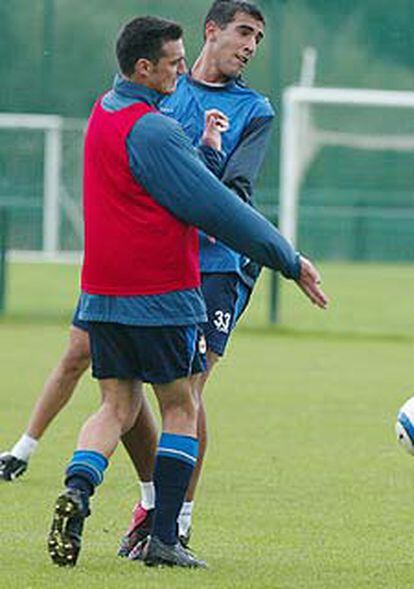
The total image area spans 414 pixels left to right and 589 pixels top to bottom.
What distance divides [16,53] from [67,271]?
244 cm

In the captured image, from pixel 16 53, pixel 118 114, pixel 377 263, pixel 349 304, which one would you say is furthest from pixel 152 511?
pixel 377 263

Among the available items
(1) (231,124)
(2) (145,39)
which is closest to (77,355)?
(1) (231,124)

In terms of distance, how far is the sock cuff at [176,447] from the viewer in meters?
6.81

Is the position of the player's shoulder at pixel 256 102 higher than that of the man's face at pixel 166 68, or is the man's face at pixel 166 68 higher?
the man's face at pixel 166 68

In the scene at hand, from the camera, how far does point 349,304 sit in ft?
73.2

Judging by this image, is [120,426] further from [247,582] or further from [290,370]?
[290,370]

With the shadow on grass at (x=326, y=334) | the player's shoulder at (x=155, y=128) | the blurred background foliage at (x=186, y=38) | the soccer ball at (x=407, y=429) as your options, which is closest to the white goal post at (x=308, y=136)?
the blurred background foliage at (x=186, y=38)

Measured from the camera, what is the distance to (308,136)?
20047mm

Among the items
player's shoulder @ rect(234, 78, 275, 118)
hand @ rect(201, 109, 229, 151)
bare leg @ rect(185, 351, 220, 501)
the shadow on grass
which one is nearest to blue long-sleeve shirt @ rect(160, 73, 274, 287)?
player's shoulder @ rect(234, 78, 275, 118)

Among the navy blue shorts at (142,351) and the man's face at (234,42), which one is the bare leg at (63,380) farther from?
the navy blue shorts at (142,351)

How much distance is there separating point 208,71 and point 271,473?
8.66 ft

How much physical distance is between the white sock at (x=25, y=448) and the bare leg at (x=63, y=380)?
2 centimetres

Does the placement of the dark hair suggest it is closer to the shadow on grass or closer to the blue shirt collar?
the blue shirt collar

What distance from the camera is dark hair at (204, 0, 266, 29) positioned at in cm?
753
